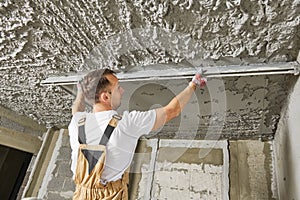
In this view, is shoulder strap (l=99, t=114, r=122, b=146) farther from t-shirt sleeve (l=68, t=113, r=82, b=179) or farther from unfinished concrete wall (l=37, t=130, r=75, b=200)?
unfinished concrete wall (l=37, t=130, r=75, b=200)

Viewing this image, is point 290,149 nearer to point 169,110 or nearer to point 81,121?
point 169,110

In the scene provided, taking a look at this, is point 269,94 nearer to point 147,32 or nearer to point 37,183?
point 147,32

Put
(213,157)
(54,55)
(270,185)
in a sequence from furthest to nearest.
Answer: (213,157) < (270,185) < (54,55)

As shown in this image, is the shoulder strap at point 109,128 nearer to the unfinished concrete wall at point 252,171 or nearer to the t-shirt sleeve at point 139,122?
the t-shirt sleeve at point 139,122

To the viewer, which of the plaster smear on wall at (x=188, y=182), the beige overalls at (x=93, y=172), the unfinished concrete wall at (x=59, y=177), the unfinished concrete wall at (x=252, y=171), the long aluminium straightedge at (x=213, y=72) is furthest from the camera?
the unfinished concrete wall at (x=59, y=177)

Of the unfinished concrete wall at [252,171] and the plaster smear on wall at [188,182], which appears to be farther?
the plaster smear on wall at [188,182]

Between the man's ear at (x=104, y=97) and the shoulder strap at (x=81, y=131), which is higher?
the man's ear at (x=104, y=97)

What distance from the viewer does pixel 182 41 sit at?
1.09 meters

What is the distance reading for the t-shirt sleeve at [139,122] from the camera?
0.92 m

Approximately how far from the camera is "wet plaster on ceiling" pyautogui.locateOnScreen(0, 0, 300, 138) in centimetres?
92

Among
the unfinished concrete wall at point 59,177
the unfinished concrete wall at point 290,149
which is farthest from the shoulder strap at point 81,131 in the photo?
the unfinished concrete wall at point 59,177

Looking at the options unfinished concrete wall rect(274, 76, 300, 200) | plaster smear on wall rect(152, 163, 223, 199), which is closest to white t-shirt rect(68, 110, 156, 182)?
unfinished concrete wall rect(274, 76, 300, 200)

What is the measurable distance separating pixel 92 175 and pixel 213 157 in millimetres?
1393

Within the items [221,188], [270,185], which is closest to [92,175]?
[221,188]
